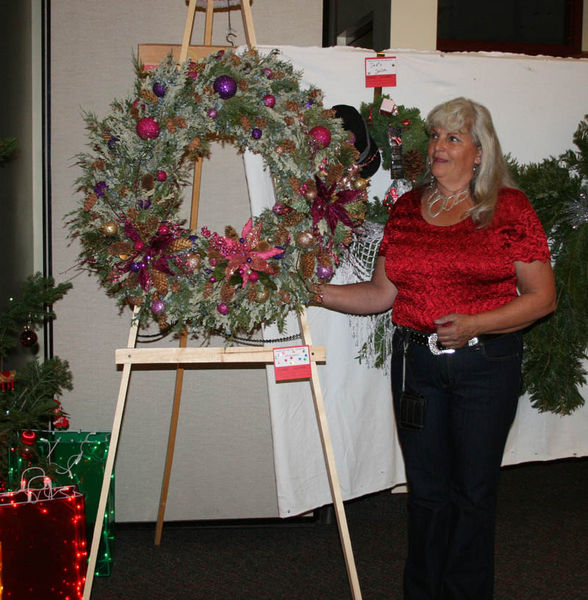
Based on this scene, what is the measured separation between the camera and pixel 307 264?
76.5 inches

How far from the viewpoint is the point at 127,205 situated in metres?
1.92

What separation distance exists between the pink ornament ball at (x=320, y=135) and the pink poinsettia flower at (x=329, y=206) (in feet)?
0.35

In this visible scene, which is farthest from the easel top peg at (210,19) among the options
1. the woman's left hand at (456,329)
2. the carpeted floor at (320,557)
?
the carpeted floor at (320,557)

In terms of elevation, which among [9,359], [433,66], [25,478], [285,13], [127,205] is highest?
[285,13]

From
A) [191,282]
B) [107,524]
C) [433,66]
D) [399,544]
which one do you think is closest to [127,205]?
[191,282]

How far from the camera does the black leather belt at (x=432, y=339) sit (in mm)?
1809

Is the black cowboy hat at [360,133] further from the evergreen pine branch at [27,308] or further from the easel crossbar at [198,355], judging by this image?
the evergreen pine branch at [27,308]

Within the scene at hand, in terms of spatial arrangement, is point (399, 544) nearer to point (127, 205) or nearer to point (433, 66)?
point (127, 205)

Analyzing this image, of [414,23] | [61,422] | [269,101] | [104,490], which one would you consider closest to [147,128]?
[269,101]

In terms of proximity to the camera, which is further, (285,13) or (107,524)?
(285,13)

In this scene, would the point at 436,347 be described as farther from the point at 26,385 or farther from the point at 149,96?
the point at 26,385

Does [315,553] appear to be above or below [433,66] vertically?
below

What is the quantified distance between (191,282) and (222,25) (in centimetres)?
128

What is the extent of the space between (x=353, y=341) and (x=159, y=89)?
1227 millimetres
